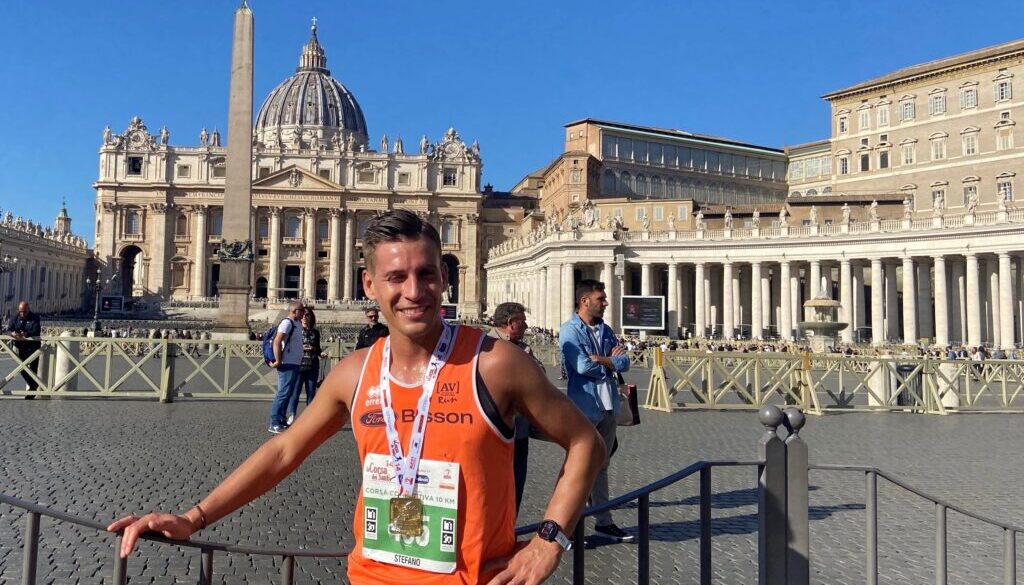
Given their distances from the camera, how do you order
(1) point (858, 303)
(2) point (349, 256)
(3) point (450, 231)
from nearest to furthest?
(1) point (858, 303) < (2) point (349, 256) < (3) point (450, 231)

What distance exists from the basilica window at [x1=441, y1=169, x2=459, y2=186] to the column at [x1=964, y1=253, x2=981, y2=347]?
189ft

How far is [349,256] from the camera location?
79500 millimetres

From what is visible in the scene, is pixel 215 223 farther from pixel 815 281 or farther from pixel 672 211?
pixel 815 281

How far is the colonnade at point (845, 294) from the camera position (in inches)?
1355

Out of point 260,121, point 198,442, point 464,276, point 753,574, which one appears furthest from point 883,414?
point 260,121

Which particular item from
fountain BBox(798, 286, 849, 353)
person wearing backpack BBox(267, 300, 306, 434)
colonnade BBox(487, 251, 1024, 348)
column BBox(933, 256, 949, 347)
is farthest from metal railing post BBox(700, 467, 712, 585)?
column BBox(933, 256, 949, 347)

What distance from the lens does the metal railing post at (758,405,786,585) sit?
9.42 ft

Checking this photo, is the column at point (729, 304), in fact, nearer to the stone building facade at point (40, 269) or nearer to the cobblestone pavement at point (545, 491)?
the cobblestone pavement at point (545, 491)

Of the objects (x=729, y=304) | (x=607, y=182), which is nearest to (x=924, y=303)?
(x=729, y=304)

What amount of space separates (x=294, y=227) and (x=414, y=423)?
8175cm

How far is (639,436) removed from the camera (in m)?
10.1

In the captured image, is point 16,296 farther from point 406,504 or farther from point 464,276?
point 406,504

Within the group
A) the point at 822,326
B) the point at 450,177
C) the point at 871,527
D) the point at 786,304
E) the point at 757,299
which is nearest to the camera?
the point at 871,527

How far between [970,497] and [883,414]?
7.14 m
